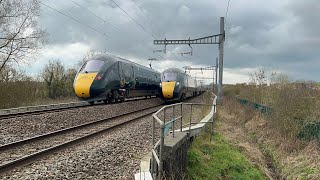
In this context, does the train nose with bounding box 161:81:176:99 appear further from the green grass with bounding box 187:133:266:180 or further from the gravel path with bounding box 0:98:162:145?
the green grass with bounding box 187:133:266:180

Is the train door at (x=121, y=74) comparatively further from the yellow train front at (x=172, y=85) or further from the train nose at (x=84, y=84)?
the yellow train front at (x=172, y=85)

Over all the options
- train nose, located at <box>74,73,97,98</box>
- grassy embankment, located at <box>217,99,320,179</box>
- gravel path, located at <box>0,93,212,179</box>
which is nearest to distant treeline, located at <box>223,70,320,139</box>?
grassy embankment, located at <box>217,99,320,179</box>

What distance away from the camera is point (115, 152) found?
25.7 feet

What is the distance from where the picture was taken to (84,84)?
19156 mm

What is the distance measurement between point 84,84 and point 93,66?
4.83 ft

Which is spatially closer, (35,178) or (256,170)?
(35,178)

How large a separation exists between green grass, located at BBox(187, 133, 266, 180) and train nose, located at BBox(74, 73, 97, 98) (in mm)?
9231

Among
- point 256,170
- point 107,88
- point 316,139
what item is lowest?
point 256,170

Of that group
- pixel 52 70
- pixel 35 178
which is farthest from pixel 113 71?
pixel 52 70

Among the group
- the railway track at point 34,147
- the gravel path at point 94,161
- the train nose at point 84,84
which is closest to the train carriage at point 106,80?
the train nose at point 84,84

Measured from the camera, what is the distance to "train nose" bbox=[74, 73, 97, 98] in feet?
62.5

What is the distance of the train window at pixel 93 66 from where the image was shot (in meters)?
19.7

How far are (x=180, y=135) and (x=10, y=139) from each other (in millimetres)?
5335

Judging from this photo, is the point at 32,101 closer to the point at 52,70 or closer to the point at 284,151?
the point at 52,70
